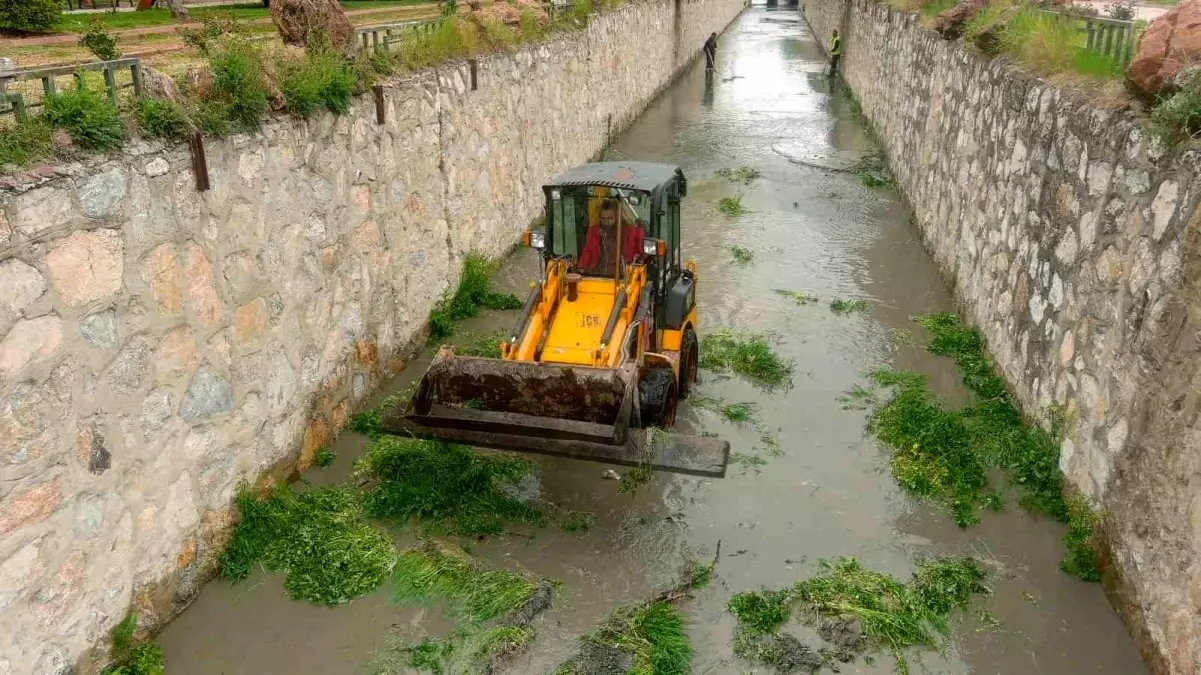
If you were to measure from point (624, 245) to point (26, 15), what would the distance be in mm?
7297

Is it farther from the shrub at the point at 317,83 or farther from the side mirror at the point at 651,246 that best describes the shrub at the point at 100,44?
Answer: the side mirror at the point at 651,246

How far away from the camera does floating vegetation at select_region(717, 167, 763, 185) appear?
16.9m

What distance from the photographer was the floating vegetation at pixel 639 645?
203 inches

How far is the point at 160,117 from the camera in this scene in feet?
17.0

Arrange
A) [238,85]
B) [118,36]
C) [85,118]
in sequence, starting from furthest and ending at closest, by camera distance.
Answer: [118,36]
[238,85]
[85,118]

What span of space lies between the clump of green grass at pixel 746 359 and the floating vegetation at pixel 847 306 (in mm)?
1448

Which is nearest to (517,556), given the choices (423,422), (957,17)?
(423,422)

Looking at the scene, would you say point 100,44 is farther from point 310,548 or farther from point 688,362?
point 688,362

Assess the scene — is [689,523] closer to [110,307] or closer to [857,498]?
[857,498]

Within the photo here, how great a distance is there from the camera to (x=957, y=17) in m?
12.2

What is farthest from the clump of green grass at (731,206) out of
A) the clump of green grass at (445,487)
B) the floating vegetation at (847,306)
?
the clump of green grass at (445,487)

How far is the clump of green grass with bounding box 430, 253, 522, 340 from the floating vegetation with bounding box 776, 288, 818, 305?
11.4 ft

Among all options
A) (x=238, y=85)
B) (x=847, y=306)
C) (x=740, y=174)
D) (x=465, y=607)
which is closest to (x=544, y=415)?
(x=465, y=607)

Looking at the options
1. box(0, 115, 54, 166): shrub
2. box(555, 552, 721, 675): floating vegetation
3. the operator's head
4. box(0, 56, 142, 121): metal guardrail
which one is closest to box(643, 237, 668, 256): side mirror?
the operator's head
